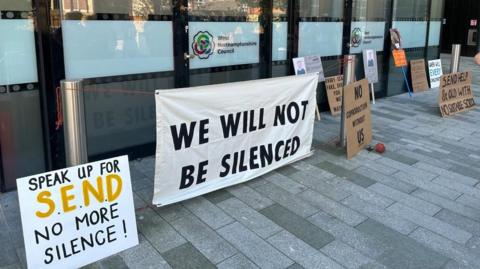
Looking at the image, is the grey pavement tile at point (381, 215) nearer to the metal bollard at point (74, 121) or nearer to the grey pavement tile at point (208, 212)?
the grey pavement tile at point (208, 212)

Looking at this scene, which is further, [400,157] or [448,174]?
[400,157]

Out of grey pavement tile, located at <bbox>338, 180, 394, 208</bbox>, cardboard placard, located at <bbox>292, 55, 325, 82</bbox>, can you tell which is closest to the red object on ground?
grey pavement tile, located at <bbox>338, 180, 394, 208</bbox>

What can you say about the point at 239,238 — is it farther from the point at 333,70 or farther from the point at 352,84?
the point at 333,70

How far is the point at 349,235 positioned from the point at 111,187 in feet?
6.05

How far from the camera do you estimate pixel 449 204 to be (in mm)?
3914

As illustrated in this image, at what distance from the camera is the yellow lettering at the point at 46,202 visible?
2659mm

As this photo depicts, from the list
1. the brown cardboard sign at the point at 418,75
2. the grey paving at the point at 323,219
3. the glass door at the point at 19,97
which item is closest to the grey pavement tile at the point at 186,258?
the grey paving at the point at 323,219

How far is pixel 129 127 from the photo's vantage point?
4.84 meters

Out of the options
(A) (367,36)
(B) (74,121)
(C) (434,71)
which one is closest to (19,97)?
(B) (74,121)

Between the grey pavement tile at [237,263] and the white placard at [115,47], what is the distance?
8.07 ft

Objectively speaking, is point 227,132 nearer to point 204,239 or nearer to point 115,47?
point 204,239

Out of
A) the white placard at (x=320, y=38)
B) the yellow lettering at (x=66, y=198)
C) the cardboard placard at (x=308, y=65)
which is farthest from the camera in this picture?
the white placard at (x=320, y=38)

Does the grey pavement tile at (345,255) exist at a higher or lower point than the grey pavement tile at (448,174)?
lower

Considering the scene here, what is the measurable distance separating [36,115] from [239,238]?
7.61 ft
